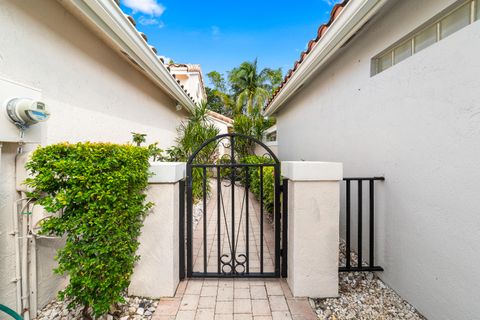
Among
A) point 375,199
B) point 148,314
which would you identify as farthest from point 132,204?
point 375,199

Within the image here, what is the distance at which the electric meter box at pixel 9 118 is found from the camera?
A: 2.07 meters

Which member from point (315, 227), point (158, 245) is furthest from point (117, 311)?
point (315, 227)

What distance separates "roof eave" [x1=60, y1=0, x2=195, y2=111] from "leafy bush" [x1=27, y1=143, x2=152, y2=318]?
184 cm

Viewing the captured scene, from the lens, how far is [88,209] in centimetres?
214

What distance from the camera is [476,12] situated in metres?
2.26

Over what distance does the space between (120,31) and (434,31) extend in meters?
4.27

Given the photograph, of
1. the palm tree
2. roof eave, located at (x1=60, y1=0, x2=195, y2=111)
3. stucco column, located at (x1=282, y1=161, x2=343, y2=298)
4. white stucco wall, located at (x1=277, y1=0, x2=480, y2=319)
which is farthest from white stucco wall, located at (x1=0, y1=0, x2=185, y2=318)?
the palm tree

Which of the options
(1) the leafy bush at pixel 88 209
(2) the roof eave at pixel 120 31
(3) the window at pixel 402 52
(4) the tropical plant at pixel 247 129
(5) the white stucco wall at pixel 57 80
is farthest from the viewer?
(4) the tropical plant at pixel 247 129

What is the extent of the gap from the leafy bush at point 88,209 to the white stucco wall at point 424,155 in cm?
340

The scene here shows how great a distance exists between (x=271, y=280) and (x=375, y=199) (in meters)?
2.10

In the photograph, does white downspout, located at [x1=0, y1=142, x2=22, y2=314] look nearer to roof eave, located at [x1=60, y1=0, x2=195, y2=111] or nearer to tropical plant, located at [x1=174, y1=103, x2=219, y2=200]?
roof eave, located at [x1=60, y1=0, x2=195, y2=111]

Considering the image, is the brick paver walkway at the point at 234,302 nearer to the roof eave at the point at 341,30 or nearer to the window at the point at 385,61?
the window at the point at 385,61

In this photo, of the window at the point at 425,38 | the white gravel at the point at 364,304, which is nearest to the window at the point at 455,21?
the window at the point at 425,38

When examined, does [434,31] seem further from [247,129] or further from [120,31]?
[247,129]
